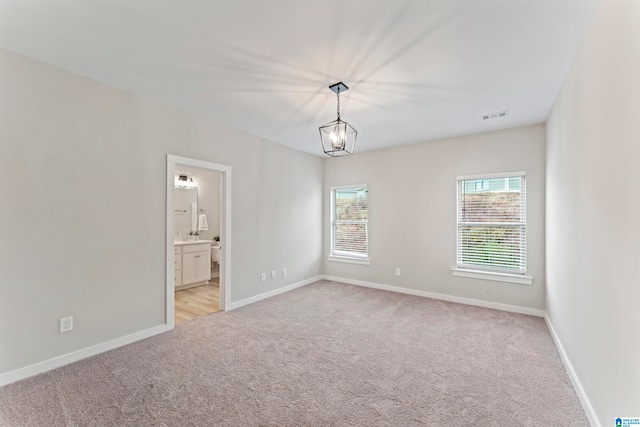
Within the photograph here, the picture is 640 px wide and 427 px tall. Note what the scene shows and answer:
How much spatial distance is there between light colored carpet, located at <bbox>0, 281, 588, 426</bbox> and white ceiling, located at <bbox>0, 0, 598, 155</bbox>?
2.75 m

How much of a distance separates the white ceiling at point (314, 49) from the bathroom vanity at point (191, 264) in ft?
9.18

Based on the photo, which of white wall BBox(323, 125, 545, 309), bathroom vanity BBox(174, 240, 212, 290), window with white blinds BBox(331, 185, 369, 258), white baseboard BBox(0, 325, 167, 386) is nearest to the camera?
white baseboard BBox(0, 325, 167, 386)

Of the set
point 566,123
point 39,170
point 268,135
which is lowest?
point 39,170

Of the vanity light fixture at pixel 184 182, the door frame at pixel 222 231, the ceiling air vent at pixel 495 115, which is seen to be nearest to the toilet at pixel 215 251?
the vanity light fixture at pixel 184 182

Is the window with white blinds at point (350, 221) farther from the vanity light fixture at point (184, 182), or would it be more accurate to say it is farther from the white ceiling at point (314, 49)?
the vanity light fixture at point (184, 182)

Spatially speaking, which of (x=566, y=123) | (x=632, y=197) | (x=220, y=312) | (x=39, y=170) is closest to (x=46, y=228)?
(x=39, y=170)

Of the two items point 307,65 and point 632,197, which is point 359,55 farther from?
point 632,197

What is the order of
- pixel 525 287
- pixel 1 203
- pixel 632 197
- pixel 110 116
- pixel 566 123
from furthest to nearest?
pixel 525 287 < pixel 110 116 < pixel 566 123 < pixel 1 203 < pixel 632 197

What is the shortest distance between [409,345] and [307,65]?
3033 millimetres

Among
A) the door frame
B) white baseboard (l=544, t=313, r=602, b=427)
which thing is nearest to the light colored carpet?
white baseboard (l=544, t=313, r=602, b=427)

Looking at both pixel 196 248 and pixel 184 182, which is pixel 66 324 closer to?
pixel 196 248

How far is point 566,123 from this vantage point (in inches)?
104

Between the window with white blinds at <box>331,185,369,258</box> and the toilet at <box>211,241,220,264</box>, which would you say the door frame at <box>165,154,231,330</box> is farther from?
the window with white blinds at <box>331,185,369,258</box>

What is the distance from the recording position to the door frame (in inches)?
133
